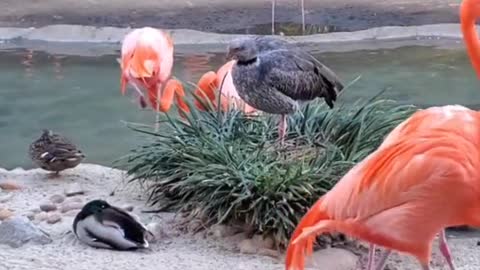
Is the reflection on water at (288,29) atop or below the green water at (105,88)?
below

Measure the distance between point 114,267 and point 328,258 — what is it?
100 centimetres

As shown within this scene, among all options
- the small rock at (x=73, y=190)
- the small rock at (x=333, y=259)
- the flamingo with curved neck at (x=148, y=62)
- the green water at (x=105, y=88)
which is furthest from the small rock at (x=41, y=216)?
the flamingo with curved neck at (x=148, y=62)

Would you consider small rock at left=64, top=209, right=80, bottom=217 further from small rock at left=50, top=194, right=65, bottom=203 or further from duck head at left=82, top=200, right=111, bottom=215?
duck head at left=82, top=200, right=111, bottom=215

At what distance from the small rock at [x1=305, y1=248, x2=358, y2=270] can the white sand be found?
17cm

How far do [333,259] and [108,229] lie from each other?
104 cm

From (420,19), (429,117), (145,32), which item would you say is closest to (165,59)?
(145,32)

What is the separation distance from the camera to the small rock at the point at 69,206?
17.3 ft

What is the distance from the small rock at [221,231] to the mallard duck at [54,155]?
1.28 m

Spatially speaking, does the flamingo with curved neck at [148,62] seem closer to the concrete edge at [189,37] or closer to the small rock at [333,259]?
the small rock at [333,259]

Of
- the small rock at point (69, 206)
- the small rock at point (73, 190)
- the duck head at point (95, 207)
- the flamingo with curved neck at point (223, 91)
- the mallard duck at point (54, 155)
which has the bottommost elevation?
the small rock at point (73, 190)

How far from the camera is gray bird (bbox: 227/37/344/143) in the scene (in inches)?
215

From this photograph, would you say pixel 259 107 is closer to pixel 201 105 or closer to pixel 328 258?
pixel 201 105

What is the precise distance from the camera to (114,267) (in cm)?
436

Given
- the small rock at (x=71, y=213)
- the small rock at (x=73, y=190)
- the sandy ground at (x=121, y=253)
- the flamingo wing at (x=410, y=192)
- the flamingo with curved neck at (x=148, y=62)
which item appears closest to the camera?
the flamingo wing at (x=410, y=192)
